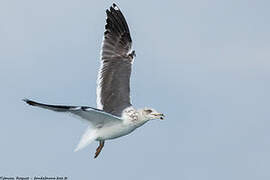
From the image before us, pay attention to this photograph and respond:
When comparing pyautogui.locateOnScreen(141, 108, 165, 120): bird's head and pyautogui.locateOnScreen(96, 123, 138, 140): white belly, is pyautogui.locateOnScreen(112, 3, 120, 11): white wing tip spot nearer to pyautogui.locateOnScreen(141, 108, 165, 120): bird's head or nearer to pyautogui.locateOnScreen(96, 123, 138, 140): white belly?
pyautogui.locateOnScreen(141, 108, 165, 120): bird's head

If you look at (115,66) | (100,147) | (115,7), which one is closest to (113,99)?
(100,147)

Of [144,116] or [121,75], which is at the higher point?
[121,75]

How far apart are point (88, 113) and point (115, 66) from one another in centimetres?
485

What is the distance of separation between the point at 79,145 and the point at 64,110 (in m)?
2.70

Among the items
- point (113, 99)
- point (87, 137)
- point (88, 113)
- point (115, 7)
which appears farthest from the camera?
point (115, 7)

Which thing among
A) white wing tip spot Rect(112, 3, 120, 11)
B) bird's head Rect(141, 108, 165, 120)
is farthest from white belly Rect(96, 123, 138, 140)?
white wing tip spot Rect(112, 3, 120, 11)

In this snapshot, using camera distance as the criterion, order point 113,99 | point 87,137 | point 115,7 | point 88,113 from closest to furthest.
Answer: point 88,113 < point 87,137 < point 113,99 < point 115,7

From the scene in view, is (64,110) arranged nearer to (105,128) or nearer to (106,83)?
(105,128)

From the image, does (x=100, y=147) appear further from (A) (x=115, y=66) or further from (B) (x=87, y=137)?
(A) (x=115, y=66)

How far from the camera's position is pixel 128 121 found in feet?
62.4

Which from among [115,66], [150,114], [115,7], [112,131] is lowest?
[112,131]

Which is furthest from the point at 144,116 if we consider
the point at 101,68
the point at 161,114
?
the point at 101,68

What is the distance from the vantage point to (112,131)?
18.7 metres

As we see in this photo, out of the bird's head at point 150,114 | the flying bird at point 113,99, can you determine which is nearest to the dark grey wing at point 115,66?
the flying bird at point 113,99
